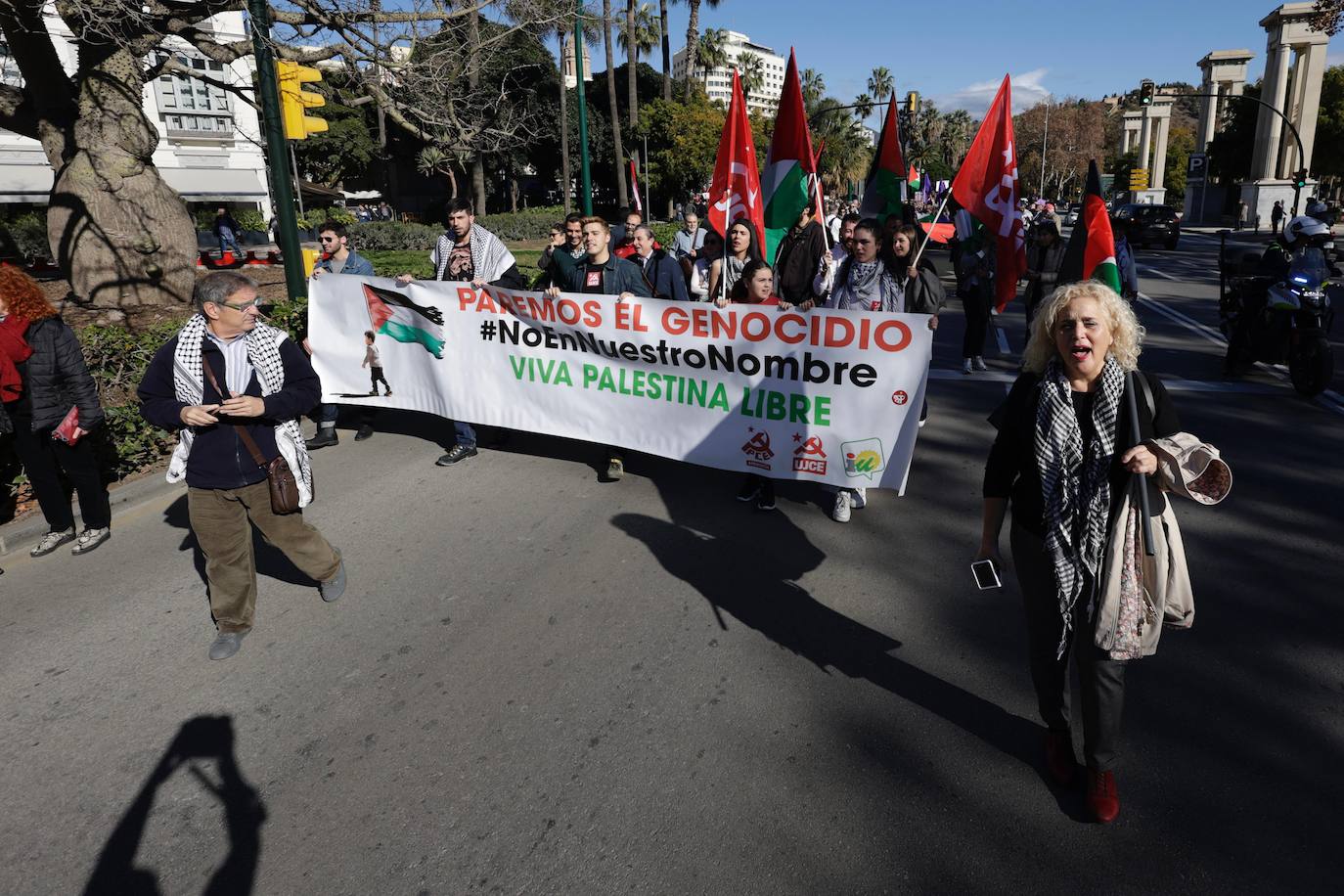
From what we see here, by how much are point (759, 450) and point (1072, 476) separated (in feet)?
9.58

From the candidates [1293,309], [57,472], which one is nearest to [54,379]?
[57,472]

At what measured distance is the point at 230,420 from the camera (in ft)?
12.9

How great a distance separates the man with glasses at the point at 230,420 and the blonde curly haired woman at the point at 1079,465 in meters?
3.00

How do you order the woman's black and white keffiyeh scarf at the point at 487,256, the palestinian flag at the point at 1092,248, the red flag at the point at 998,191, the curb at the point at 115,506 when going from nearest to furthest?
the palestinian flag at the point at 1092,248
the curb at the point at 115,506
the red flag at the point at 998,191
the woman's black and white keffiyeh scarf at the point at 487,256

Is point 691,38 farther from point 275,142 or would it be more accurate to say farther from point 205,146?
point 275,142

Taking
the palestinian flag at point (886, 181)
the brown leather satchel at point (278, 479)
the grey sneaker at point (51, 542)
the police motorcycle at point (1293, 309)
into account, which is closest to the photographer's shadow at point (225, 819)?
the brown leather satchel at point (278, 479)

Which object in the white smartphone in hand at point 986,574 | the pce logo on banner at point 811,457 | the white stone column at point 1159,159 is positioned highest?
the white stone column at point 1159,159

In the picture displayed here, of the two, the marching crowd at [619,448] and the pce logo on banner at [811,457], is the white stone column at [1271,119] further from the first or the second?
the pce logo on banner at [811,457]

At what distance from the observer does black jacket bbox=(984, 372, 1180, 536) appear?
2.70 metres

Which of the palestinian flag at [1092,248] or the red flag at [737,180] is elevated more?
the red flag at [737,180]

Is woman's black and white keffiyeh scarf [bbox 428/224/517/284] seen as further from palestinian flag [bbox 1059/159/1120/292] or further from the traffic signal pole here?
palestinian flag [bbox 1059/159/1120/292]

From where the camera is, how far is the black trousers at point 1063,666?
2.80m

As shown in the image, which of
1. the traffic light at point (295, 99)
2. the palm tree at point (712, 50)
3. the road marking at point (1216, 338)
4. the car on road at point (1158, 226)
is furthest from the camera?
the palm tree at point (712, 50)

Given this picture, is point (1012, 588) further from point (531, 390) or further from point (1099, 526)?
point (531, 390)
